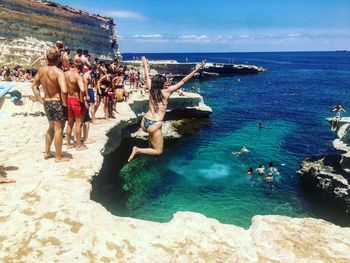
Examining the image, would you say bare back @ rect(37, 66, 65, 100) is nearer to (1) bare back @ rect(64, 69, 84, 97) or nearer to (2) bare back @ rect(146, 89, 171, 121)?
(1) bare back @ rect(64, 69, 84, 97)

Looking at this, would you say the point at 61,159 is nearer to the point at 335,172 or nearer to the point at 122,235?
the point at 122,235

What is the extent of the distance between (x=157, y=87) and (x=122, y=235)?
11.6ft

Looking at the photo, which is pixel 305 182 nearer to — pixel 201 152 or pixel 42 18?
pixel 201 152

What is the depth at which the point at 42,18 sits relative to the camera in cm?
4609

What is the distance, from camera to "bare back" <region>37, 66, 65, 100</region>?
805 cm

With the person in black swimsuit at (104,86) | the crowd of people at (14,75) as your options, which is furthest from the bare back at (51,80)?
the crowd of people at (14,75)

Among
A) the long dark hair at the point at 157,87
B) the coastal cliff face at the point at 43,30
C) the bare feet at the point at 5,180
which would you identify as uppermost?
the coastal cliff face at the point at 43,30

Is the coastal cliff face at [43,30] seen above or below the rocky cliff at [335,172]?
above

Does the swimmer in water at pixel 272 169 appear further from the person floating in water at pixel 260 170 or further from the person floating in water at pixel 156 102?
the person floating in water at pixel 156 102

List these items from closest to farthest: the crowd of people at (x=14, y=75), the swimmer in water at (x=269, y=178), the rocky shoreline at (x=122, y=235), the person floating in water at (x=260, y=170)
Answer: the rocky shoreline at (x=122, y=235) < the swimmer in water at (x=269, y=178) < the person floating in water at (x=260, y=170) < the crowd of people at (x=14, y=75)

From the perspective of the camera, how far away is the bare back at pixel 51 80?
805 cm

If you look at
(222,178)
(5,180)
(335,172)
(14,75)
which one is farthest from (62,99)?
(14,75)

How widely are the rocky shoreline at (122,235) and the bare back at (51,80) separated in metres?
2.05

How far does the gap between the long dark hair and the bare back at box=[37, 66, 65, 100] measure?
225cm
